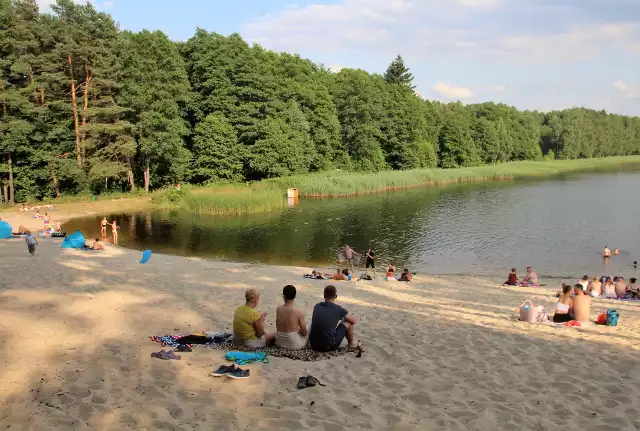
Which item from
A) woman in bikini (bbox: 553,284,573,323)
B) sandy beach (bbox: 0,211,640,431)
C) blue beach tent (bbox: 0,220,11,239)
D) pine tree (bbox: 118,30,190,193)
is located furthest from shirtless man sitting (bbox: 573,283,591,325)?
pine tree (bbox: 118,30,190,193)

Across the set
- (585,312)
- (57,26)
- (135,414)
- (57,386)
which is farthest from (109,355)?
(57,26)

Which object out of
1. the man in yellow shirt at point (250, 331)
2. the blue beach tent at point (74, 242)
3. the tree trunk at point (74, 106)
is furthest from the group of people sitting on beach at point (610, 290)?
the tree trunk at point (74, 106)

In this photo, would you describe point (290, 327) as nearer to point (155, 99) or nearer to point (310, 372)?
point (310, 372)

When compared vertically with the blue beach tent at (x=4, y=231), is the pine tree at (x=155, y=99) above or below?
above

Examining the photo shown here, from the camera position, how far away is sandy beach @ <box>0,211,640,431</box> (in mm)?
5973

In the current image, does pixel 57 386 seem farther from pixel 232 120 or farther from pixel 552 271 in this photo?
pixel 232 120

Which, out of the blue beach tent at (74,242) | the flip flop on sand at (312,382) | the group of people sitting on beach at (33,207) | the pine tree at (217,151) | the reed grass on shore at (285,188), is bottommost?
the flip flop on sand at (312,382)

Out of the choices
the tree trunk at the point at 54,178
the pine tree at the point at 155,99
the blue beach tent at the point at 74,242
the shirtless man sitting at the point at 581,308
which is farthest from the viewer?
the pine tree at the point at 155,99

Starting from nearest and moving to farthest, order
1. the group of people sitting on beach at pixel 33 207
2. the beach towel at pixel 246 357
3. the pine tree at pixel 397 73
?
the beach towel at pixel 246 357, the group of people sitting on beach at pixel 33 207, the pine tree at pixel 397 73

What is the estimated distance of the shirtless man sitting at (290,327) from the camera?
8469mm

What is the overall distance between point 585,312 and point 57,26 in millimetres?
47867

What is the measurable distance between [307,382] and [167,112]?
49.0 m

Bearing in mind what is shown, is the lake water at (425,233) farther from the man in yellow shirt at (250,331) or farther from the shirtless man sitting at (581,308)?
the man in yellow shirt at (250,331)

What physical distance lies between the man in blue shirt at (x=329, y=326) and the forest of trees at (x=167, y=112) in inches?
1596
